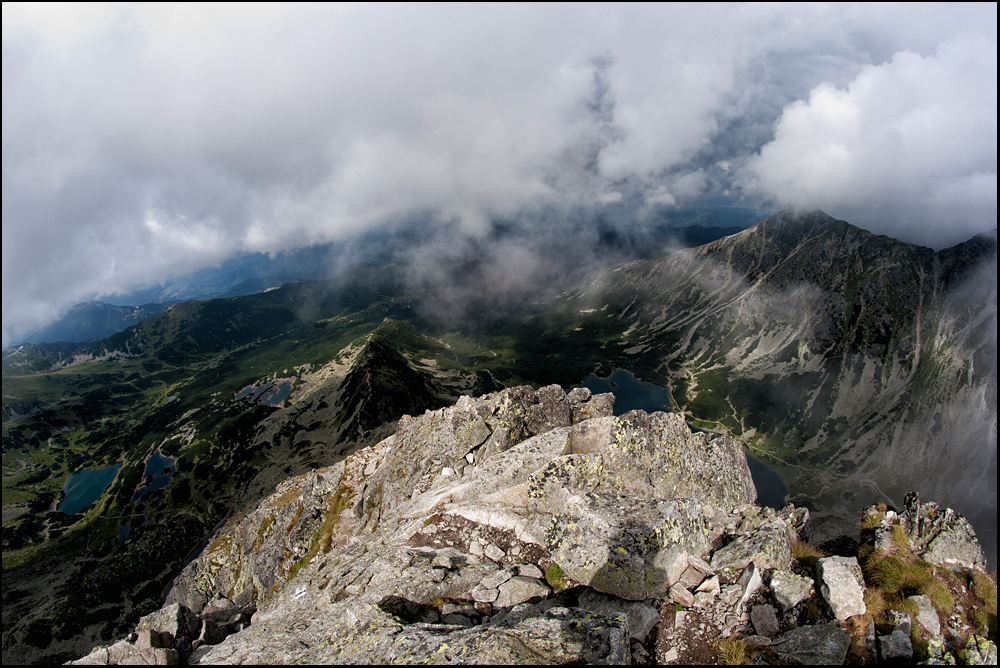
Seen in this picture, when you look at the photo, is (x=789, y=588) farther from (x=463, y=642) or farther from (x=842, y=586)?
(x=463, y=642)

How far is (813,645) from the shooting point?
37.6 ft

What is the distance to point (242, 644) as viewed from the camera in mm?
17297

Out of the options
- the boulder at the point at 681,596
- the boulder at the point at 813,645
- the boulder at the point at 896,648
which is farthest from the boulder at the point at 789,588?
the boulder at the point at 681,596

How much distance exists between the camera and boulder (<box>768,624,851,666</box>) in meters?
11.1

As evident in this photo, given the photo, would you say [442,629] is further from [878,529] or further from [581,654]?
[878,529]

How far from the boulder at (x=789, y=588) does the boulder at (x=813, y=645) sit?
1.32 metres

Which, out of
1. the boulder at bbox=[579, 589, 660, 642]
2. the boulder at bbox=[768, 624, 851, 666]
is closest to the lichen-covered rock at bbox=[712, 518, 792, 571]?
the boulder at bbox=[768, 624, 851, 666]

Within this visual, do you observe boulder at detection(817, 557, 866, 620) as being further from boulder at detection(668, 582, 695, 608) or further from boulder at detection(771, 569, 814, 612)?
Result: boulder at detection(668, 582, 695, 608)

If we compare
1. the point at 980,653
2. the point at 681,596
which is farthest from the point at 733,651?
the point at 980,653

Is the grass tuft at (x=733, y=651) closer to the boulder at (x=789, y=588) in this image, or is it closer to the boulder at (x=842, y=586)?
the boulder at (x=789, y=588)

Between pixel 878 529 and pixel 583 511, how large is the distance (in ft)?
42.2

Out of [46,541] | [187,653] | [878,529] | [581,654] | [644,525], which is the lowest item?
[46,541]

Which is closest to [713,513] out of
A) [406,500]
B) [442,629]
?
[442,629]

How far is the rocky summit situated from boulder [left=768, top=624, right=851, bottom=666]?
48mm
